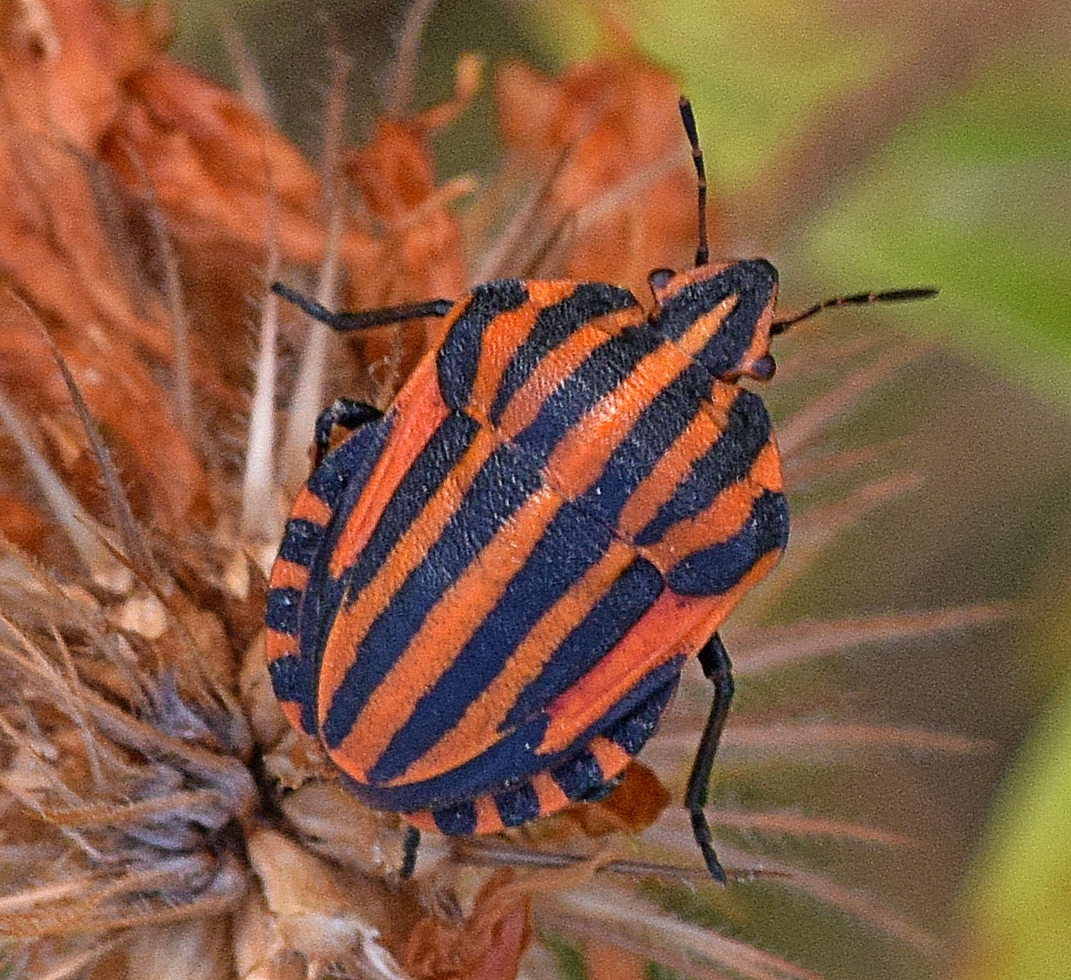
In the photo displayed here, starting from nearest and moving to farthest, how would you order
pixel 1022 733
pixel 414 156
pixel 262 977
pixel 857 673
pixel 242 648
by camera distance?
pixel 262 977 → pixel 242 648 → pixel 414 156 → pixel 857 673 → pixel 1022 733

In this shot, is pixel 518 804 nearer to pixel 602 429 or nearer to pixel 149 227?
pixel 602 429

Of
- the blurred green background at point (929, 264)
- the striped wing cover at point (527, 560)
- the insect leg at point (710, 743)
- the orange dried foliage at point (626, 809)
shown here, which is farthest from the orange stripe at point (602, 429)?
the blurred green background at point (929, 264)

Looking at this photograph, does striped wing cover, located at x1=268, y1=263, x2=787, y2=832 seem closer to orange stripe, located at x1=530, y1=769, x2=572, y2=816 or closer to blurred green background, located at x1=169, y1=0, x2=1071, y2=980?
orange stripe, located at x1=530, y1=769, x2=572, y2=816

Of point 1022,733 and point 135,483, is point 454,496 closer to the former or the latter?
point 135,483

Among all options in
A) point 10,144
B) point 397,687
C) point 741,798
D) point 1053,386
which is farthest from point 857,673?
point 10,144

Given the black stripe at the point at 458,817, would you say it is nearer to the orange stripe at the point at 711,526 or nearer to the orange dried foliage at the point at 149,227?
the orange stripe at the point at 711,526

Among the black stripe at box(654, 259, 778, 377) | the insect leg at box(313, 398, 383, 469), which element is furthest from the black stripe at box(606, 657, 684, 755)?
the insect leg at box(313, 398, 383, 469)
